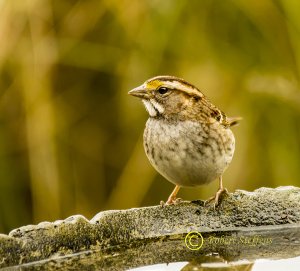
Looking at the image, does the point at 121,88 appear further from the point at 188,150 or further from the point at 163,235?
the point at 163,235

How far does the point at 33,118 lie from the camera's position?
4297 millimetres

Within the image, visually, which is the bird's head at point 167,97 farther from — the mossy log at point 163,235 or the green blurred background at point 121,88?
the green blurred background at point 121,88

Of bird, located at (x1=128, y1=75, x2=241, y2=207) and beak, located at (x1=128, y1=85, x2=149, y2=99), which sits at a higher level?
beak, located at (x1=128, y1=85, x2=149, y2=99)

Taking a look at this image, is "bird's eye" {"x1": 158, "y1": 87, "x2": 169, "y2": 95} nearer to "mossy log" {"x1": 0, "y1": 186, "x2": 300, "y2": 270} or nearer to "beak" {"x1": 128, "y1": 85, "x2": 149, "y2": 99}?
"beak" {"x1": 128, "y1": 85, "x2": 149, "y2": 99}

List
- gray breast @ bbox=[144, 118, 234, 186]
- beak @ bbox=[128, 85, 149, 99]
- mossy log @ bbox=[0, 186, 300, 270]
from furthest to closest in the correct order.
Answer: beak @ bbox=[128, 85, 149, 99], gray breast @ bbox=[144, 118, 234, 186], mossy log @ bbox=[0, 186, 300, 270]

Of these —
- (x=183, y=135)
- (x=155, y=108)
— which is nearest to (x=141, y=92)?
(x=155, y=108)

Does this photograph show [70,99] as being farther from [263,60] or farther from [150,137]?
[150,137]

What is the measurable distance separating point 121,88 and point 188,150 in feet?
4.99

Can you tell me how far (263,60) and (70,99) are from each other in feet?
3.80

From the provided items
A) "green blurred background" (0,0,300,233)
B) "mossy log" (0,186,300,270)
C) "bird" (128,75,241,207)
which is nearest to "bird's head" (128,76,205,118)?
"bird" (128,75,241,207)

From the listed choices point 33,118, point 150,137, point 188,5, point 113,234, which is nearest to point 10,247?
point 113,234

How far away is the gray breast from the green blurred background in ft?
3.57

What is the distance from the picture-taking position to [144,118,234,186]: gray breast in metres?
2.97

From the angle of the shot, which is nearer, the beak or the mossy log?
the mossy log
